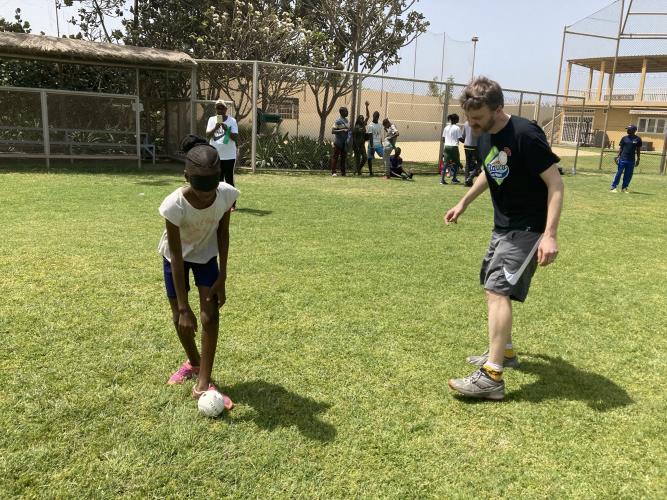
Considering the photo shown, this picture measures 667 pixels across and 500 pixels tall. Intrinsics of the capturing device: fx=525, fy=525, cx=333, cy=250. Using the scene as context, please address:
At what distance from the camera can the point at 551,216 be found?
2996mm

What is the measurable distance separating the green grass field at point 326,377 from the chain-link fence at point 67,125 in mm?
6808

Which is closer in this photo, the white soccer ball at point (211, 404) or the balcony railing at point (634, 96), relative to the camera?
the white soccer ball at point (211, 404)

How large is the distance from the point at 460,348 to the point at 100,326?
106 inches

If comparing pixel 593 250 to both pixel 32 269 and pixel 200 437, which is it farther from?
pixel 32 269

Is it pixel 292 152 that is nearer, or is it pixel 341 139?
pixel 341 139

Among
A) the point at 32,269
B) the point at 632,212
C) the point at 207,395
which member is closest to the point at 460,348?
the point at 207,395

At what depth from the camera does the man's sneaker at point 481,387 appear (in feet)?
10.4

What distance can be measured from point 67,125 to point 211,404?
1236cm

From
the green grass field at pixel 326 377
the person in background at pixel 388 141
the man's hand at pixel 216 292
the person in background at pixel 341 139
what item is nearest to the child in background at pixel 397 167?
the person in background at pixel 388 141

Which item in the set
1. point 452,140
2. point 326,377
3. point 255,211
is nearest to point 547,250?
point 326,377

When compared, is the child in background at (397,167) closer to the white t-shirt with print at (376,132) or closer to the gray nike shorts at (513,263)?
the white t-shirt with print at (376,132)

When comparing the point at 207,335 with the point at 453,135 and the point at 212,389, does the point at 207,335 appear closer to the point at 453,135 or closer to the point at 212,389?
the point at 212,389

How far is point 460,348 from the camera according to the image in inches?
153

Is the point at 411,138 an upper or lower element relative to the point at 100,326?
upper
